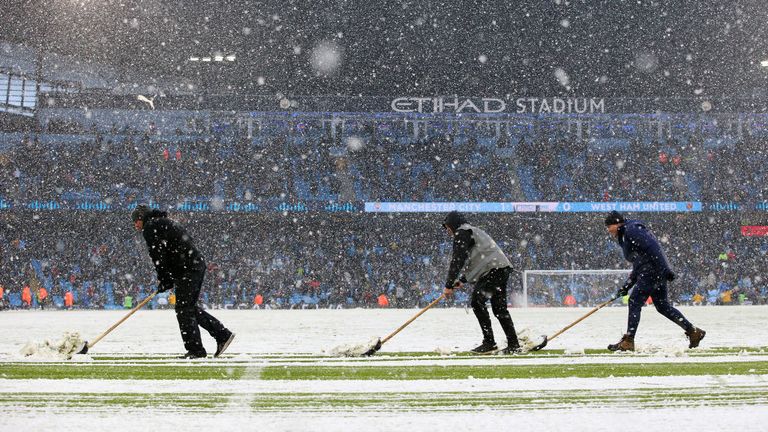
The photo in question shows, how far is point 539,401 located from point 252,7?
25.2 meters

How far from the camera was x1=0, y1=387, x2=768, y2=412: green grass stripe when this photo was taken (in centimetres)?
454

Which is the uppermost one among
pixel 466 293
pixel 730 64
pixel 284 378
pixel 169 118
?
pixel 730 64

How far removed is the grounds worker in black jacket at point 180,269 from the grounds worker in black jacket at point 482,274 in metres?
2.11

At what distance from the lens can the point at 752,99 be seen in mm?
34375

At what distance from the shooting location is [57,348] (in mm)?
7973

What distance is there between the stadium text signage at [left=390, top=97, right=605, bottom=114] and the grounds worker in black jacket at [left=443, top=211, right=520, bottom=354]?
25.8 metres

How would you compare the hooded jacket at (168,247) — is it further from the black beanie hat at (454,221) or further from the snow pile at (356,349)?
the black beanie hat at (454,221)

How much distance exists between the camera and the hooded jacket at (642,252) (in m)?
8.53

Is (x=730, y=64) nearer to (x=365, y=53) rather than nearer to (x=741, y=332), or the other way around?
(x=365, y=53)

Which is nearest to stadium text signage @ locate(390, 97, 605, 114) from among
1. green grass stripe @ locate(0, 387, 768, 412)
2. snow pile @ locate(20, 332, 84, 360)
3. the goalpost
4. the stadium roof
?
the stadium roof

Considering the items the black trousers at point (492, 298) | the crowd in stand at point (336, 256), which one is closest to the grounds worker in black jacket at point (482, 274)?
the black trousers at point (492, 298)

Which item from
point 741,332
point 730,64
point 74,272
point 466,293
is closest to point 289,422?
point 741,332

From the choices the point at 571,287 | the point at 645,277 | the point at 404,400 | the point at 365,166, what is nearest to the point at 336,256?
the point at 365,166

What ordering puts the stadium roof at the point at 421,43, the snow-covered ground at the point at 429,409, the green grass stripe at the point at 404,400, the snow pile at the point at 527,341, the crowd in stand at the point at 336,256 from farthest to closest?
1. the crowd in stand at the point at 336,256
2. the stadium roof at the point at 421,43
3. the snow pile at the point at 527,341
4. the green grass stripe at the point at 404,400
5. the snow-covered ground at the point at 429,409
